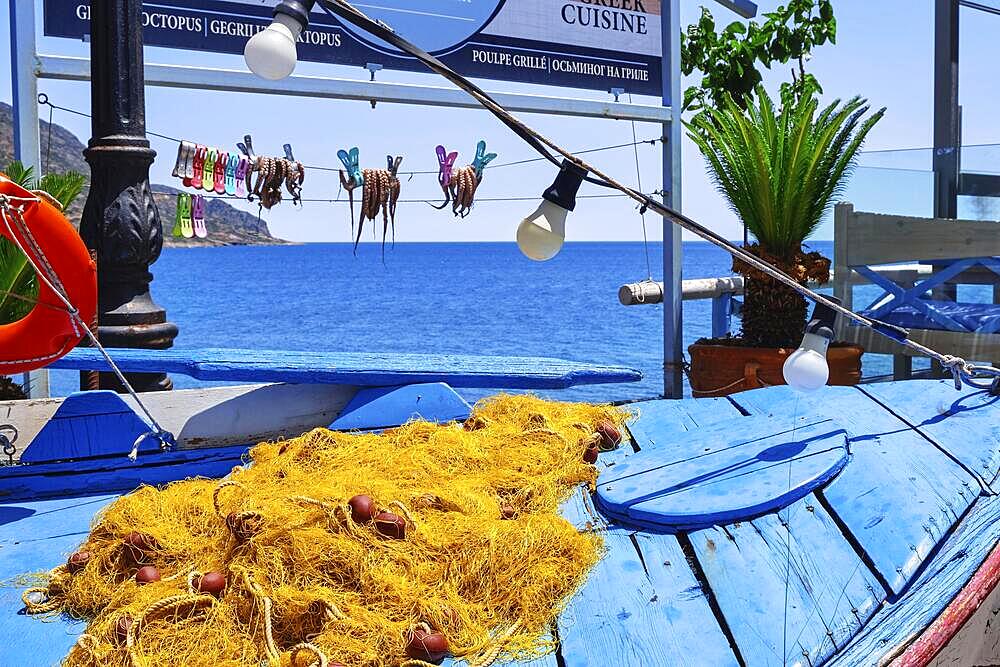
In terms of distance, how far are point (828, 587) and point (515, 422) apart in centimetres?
160

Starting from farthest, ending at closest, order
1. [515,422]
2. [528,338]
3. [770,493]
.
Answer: [528,338] → [515,422] → [770,493]

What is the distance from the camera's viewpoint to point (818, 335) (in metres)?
3.55

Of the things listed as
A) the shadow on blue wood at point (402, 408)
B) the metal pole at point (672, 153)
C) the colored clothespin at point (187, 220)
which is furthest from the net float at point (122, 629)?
the metal pole at point (672, 153)

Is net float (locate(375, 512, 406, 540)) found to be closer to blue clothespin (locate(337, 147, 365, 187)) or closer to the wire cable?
the wire cable

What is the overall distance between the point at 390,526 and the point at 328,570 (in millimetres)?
223

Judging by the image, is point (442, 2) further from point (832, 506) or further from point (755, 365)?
point (832, 506)

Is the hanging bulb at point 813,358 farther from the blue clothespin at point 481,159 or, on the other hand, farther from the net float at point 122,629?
the blue clothespin at point 481,159

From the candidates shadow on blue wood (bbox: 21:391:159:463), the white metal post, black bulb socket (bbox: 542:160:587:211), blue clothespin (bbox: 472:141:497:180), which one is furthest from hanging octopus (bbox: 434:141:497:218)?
black bulb socket (bbox: 542:160:587:211)

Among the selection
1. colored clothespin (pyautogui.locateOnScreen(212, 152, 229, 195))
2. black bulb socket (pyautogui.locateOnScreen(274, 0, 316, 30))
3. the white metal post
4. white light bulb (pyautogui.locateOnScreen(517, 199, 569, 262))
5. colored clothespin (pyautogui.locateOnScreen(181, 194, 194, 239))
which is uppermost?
the white metal post

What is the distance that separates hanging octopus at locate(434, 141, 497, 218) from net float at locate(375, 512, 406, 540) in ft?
20.7

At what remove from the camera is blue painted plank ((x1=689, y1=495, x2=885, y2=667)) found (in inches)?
99.3

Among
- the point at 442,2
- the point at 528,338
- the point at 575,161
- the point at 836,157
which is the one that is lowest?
the point at 528,338

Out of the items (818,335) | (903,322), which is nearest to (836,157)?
(903,322)

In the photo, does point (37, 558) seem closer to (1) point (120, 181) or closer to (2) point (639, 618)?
(2) point (639, 618)
